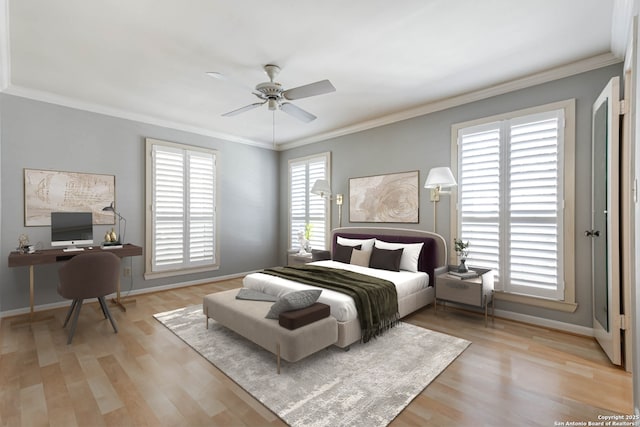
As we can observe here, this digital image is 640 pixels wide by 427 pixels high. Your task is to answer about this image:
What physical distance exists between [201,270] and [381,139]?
4.05 m

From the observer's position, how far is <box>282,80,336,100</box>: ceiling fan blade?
2760mm

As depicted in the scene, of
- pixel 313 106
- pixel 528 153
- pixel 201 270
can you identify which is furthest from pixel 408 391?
pixel 201 270

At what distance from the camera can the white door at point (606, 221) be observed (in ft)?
8.47

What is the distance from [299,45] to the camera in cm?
286

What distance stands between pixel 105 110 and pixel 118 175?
0.98 metres

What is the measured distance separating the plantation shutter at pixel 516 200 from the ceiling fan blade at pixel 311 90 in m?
2.25

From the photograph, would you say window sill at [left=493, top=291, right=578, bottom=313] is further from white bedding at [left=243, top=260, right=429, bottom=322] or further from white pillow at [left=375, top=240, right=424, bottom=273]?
white pillow at [left=375, top=240, right=424, bottom=273]

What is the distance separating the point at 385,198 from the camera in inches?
195

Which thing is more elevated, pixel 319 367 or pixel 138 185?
pixel 138 185

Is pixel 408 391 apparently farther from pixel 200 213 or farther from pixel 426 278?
pixel 200 213

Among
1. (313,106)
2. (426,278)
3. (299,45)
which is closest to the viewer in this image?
(299,45)

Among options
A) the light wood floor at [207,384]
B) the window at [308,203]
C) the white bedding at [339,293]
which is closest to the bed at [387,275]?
the white bedding at [339,293]

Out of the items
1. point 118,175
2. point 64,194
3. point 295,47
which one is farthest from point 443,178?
point 64,194

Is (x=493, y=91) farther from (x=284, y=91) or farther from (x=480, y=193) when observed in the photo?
(x=284, y=91)
